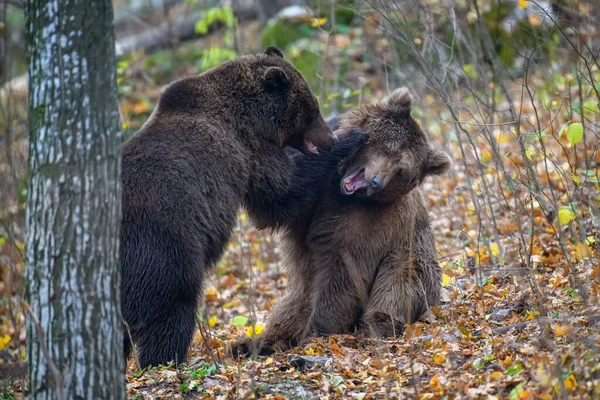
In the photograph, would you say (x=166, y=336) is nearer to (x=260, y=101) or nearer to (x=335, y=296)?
(x=335, y=296)

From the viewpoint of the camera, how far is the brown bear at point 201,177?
18.4 ft

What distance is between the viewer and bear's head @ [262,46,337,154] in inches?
265

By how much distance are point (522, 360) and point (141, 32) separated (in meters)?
17.5

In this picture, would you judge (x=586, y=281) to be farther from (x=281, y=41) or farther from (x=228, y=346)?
(x=281, y=41)

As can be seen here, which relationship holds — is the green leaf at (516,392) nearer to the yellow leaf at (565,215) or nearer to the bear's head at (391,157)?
the yellow leaf at (565,215)

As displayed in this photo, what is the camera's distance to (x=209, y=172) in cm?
603

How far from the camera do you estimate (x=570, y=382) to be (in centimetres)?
402

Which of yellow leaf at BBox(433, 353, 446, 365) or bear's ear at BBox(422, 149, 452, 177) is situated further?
bear's ear at BBox(422, 149, 452, 177)

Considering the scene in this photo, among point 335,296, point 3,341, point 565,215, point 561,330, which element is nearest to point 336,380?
point 561,330

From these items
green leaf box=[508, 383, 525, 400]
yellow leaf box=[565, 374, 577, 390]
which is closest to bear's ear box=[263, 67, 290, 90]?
green leaf box=[508, 383, 525, 400]

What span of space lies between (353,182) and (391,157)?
1.44ft

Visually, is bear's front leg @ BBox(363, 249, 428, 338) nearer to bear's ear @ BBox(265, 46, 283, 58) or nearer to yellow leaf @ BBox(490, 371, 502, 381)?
yellow leaf @ BBox(490, 371, 502, 381)

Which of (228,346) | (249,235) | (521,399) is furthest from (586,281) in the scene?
(249,235)

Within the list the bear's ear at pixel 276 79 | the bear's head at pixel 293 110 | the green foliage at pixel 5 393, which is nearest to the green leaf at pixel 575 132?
the bear's head at pixel 293 110
